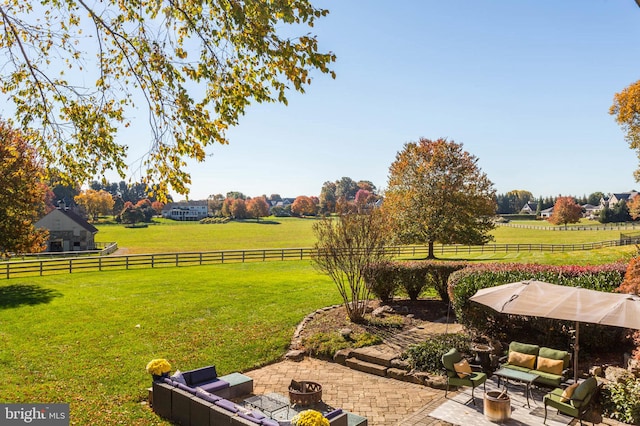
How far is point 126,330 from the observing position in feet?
43.9

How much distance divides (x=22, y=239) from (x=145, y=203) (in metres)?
102

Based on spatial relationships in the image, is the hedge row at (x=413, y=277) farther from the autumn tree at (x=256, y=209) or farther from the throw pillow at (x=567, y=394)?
the autumn tree at (x=256, y=209)

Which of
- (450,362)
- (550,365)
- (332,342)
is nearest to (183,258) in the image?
(332,342)

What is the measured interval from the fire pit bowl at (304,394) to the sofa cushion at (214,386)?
1.41 meters

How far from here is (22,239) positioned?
65.9 feet

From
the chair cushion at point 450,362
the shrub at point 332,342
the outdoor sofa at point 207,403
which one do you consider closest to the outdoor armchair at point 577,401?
the chair cushion at point 450,362

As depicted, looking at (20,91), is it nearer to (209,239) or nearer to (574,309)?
(574,309)

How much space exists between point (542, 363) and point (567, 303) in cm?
165

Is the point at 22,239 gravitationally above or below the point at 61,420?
above

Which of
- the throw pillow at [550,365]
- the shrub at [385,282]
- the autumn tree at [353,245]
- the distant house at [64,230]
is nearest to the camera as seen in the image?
the throw pillow at [550,365]

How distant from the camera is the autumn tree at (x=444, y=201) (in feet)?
107

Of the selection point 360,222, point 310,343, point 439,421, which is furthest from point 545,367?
point 360,222

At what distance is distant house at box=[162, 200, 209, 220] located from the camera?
12798cm

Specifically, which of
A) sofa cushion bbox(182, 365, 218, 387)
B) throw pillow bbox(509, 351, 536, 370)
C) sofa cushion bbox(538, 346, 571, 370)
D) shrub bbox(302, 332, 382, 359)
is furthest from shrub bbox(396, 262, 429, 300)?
sofa cushion bbox(182, 365, 218, 387)
